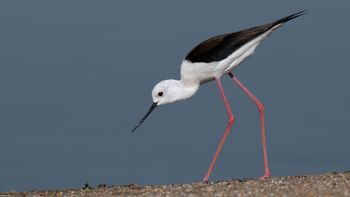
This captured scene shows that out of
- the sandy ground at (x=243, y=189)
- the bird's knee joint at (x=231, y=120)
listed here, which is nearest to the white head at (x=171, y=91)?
the bird's knee joint at (x=231, y=120)

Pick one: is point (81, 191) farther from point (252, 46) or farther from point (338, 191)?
point (338, 191)

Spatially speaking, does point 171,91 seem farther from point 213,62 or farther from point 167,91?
point 213,62

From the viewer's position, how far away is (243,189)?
37.7ft

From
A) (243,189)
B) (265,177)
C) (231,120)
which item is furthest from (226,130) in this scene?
(243,189)

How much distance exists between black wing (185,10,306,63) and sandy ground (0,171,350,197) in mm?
1938

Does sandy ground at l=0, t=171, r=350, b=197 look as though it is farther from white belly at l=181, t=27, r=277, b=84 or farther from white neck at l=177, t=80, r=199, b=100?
white belly at l=181, t=27, r=277, b=84

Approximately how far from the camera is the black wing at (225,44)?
510 inches

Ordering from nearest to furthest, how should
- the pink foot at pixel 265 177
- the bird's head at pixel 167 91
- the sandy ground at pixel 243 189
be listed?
the sandy ground at pixel 243 189 → the pink foot at pixel 265 177 → the bird's head at pixel 167 91

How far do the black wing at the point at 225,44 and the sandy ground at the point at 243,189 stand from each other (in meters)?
1.94

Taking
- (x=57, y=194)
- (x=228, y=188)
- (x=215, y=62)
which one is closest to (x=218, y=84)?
(x=215, y=62)

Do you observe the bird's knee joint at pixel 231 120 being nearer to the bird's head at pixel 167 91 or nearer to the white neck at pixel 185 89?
the white neck at pixel 185 89

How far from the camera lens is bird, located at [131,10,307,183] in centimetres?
1296

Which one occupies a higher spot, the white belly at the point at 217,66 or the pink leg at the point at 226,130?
the white belly at the point at 217,66

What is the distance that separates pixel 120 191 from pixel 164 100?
1.74 meters
